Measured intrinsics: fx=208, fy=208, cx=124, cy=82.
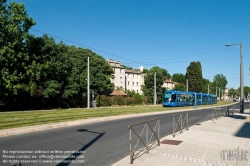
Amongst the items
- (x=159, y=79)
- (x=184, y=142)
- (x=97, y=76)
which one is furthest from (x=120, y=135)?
(x=159, y=79)

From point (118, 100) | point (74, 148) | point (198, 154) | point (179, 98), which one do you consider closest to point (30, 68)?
point (74, 148)

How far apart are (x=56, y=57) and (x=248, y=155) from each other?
90.1 ft

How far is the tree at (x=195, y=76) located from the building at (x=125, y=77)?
75.2ft

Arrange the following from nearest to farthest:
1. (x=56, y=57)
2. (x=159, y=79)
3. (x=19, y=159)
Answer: (x=19, y=159) < (x=56, y=57) < (x=159, y=79)

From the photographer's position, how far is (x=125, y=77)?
2756 inches

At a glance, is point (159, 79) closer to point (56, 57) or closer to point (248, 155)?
point (56, 57)

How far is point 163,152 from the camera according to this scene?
705cm

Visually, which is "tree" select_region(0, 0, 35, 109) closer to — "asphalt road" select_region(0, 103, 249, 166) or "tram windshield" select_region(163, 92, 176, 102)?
"asphalt road" select_region(0, 103, 249, 166)

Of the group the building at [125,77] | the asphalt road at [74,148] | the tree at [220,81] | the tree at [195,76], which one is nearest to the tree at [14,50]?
the asphalt road at [74,148]

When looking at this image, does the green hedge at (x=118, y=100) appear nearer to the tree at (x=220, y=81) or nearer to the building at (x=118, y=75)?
the building at (x=118, y=75)

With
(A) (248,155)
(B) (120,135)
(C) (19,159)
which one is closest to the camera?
(C) (19,159)

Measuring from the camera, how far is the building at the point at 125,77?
2594 inches

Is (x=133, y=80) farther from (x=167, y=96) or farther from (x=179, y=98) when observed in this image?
(x=167, y=96)

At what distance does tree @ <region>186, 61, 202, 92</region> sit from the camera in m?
85.9
